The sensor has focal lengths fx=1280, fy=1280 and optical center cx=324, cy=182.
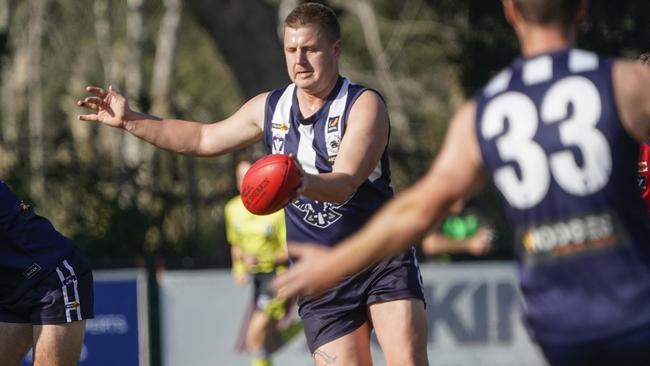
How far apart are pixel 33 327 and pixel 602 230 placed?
3561mm

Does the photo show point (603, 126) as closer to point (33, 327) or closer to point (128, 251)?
point (33, 327)

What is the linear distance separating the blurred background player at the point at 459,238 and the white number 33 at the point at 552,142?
8.72 meters

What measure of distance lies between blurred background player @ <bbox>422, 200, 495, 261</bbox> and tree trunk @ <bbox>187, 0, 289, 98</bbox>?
3110 millimetres

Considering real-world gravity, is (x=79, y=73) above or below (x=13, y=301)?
above

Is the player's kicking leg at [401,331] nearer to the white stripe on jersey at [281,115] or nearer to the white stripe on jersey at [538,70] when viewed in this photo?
the white stripe on jersey at [281,115]

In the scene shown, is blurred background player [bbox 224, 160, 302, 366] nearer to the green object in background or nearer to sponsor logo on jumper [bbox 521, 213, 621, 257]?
the green object in background

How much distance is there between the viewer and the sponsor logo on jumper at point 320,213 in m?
6.07

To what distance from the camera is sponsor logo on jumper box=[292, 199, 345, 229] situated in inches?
239

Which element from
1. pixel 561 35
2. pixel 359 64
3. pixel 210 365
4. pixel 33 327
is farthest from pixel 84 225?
pixel 359 64

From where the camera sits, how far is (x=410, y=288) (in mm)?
6074

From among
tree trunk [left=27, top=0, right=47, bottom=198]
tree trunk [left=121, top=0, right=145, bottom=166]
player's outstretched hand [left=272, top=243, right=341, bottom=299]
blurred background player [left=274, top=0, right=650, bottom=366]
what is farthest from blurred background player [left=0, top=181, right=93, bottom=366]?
tree trunk [left=121, top=0, right=145, bottom=166]

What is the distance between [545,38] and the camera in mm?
3785

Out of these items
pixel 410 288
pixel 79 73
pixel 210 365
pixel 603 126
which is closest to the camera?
pixel 603 126

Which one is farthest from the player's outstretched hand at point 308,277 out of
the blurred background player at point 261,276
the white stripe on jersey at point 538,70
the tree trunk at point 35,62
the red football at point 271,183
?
the tree trunk at point 35,62
